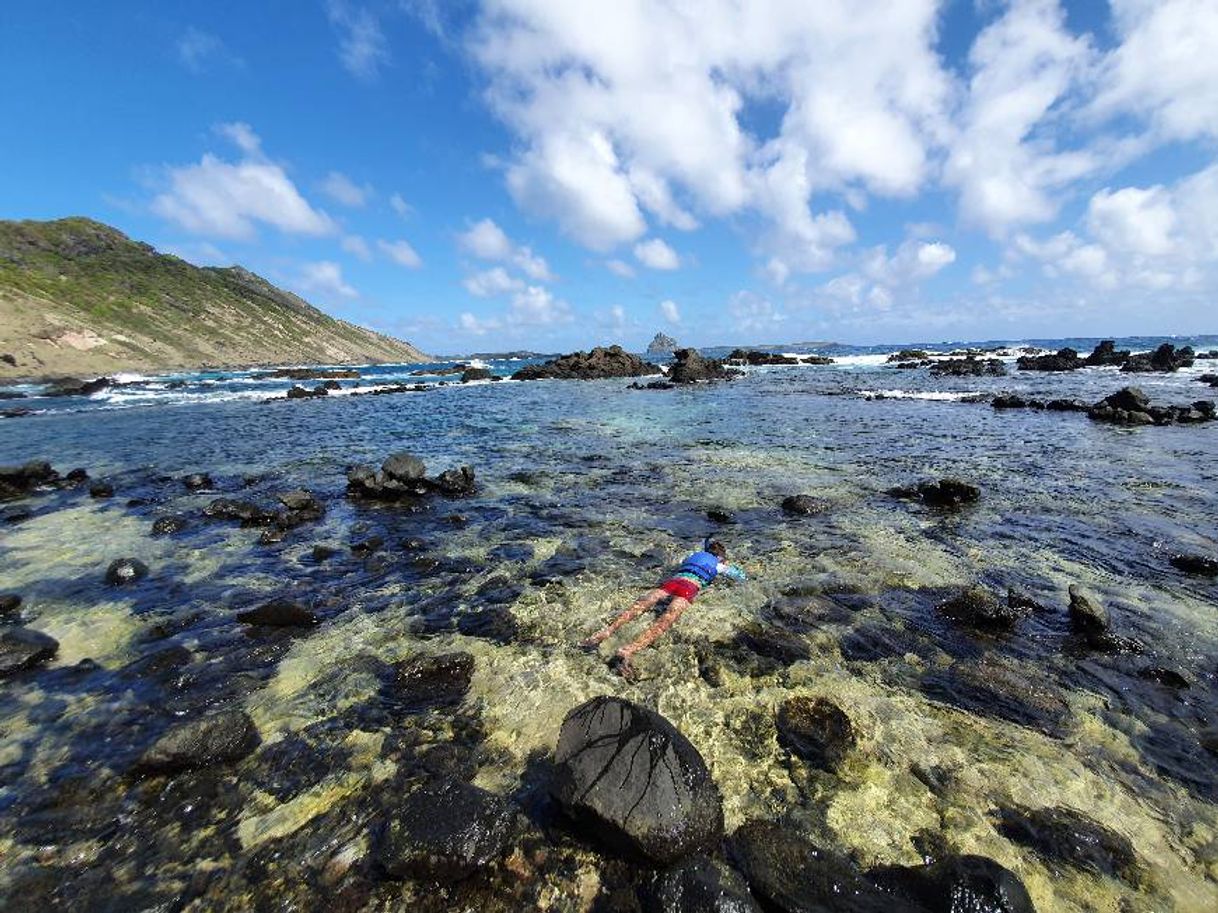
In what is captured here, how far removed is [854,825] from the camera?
18.9 feet

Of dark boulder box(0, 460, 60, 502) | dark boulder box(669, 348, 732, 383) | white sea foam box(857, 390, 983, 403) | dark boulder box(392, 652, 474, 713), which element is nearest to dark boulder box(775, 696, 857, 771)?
dark boulder box(392, 652, 474, 713)

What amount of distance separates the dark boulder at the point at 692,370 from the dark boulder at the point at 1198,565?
58541mm

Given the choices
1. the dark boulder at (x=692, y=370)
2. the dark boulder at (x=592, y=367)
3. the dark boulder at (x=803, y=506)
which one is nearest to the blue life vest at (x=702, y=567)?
the dark boulder at (x=803, y=506)

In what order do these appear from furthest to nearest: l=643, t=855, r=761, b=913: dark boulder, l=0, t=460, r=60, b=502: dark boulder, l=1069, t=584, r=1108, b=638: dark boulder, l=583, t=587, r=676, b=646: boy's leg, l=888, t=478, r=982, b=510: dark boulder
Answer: l=0, t=460, r=60, b=502: dark boulder → l=888, t=478, r=982, b=510: dark boulder → l=583, t=587, r=676, b=646: boy's leg → l=1069, t=584, r=1108, b=638: dark boulder → l=643, t=855, r=761, b=913: dark boulder

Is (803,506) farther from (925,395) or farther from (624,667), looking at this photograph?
(925,395)

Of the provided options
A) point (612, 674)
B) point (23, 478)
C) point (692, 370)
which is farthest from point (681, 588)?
point (692, 370)

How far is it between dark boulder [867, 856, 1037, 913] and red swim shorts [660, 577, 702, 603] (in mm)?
5708

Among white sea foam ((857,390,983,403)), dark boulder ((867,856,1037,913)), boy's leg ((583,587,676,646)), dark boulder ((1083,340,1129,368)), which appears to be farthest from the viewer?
dark boulder ((1083,340,1129,368))

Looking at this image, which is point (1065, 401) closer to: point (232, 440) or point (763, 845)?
point (763, 845)

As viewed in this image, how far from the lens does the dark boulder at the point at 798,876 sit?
4719 millimetres

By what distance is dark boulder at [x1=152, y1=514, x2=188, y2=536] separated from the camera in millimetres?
15055

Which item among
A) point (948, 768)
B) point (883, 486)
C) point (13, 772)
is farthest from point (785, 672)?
point (883, 486)

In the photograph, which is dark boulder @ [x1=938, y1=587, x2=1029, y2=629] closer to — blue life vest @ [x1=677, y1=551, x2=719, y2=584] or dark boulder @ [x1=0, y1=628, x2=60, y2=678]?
blue life vest @ [x1=677, y1=551, x2=719, y2=584]

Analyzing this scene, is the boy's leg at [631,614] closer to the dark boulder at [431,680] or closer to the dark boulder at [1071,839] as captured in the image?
the dark boulder at [431,680]
